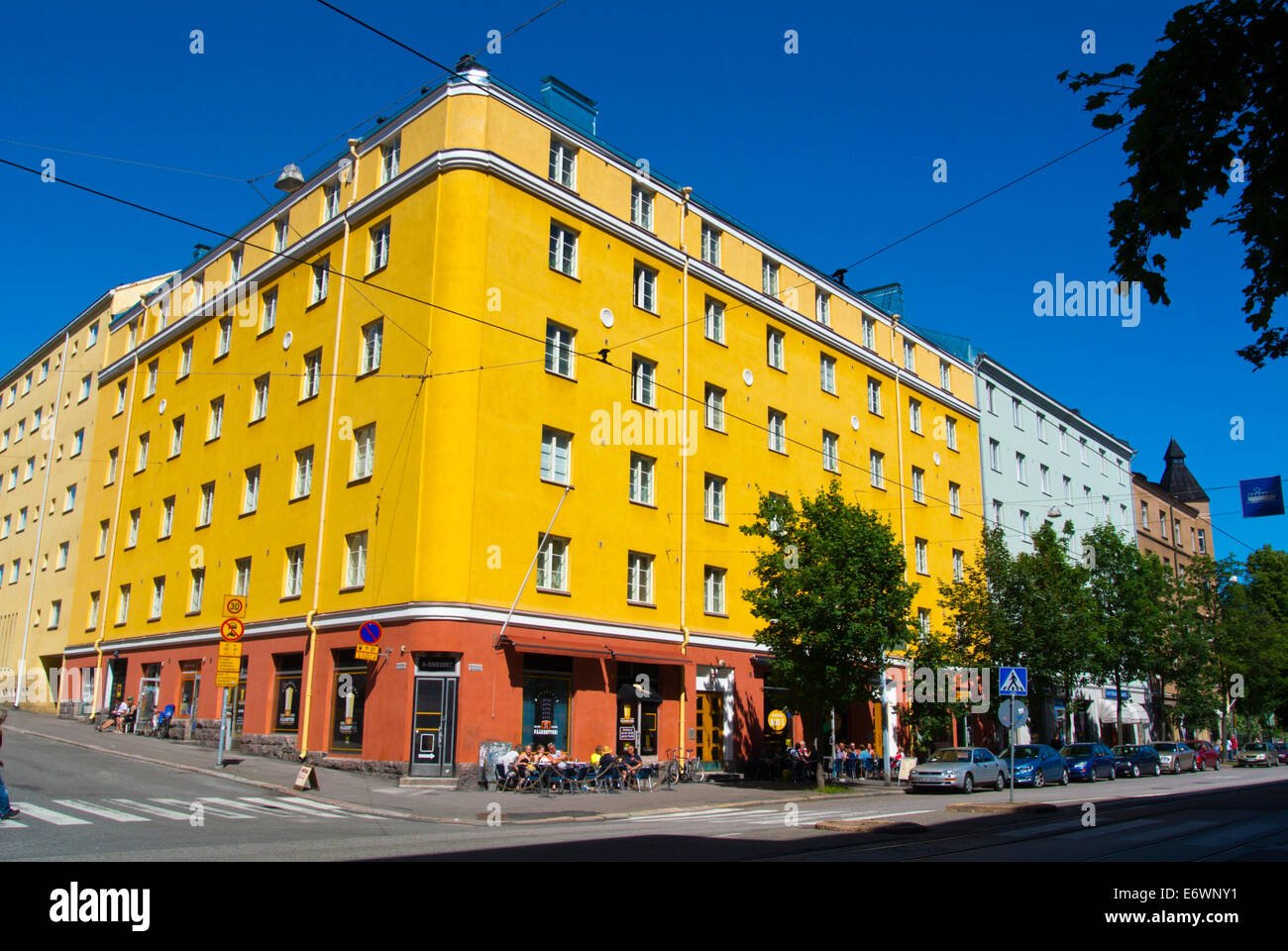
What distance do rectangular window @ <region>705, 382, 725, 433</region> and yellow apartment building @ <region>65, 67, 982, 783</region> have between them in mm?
99

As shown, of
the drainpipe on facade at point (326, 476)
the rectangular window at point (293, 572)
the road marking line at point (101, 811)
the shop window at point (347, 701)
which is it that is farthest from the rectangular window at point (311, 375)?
the road marking line at point (101, 811)

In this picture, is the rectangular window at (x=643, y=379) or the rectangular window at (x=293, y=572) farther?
the rectangular window at (x=643, y=379)

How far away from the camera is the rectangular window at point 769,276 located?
3612cm

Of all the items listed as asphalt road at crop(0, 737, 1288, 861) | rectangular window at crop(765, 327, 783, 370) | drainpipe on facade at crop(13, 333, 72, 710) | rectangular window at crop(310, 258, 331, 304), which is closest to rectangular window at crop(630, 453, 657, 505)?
rectangular window at crop(765, 327, 783, 370)

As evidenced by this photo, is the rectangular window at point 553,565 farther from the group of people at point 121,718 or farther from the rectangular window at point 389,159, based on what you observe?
the group of people at point 121,718

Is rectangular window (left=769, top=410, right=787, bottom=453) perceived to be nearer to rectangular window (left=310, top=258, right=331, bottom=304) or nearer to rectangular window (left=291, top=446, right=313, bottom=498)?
rectangular window (left=291, top=446, right=313, bottom=498)

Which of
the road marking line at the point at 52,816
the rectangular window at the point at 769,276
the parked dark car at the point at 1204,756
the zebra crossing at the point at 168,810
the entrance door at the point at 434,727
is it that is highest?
the rectangular window at the point at 769,276

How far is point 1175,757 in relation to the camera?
1802 inches

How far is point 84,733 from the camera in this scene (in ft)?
106

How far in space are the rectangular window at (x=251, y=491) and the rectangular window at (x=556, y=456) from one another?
35.5ft

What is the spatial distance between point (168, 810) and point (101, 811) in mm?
1054

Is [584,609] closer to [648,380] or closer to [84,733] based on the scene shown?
[648,380]

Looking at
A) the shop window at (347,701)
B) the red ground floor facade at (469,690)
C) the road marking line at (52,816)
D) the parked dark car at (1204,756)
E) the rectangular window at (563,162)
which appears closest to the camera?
the road marking line at (52,816)

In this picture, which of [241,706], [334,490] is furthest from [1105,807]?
[241,706]
